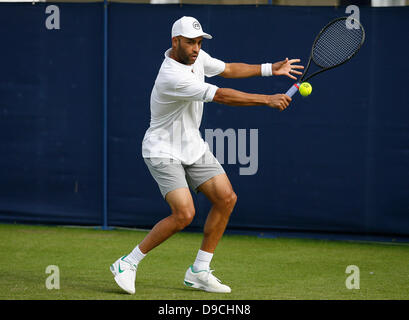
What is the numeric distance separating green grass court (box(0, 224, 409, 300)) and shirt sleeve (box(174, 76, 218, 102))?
4.09ft

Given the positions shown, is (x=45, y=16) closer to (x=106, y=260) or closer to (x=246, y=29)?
(x=246, y=29)

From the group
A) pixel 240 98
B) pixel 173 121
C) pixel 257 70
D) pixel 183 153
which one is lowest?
pixel 183 153

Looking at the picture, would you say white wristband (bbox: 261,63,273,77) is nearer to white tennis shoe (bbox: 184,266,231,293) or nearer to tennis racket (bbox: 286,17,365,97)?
tennis racket (bbox: 286,17,365,97)

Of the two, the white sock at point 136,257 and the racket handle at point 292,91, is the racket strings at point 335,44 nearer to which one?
the racket handle at point 292,91

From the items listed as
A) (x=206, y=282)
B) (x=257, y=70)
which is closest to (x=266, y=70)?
(x=257, y=70)

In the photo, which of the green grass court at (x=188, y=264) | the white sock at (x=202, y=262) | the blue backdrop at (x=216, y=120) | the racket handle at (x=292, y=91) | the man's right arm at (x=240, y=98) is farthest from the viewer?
the blue backdrop at (x=216, y=120)

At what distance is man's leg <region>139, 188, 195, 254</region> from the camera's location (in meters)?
5.25

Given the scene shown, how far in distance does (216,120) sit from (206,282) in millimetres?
2801

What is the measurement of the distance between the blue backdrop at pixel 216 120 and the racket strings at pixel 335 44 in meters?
1.45

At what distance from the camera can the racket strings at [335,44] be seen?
5.95 m

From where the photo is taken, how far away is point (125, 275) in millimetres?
5227

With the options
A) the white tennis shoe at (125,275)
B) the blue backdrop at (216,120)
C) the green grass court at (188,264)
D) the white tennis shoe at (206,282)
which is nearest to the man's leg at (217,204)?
the white tennis shoe at (206,282)

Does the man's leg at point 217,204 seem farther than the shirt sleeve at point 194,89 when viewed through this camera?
Yes

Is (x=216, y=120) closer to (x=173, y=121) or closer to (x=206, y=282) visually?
(x=173, y=121)
